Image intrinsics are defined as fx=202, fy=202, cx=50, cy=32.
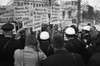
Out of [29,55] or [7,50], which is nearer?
[29,55]

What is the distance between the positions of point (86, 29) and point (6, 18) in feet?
11.2

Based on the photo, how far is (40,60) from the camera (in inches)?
163

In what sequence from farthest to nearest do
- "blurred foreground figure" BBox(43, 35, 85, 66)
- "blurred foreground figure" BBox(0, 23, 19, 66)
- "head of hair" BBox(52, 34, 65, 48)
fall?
1. "blurred foreground figure" BBox(0, 23, 19, 66)
2. "head of hair" BBox(52, 34, 65, 48)
3. "blurred foreground figure" BBox(43, 35, 85, 66)

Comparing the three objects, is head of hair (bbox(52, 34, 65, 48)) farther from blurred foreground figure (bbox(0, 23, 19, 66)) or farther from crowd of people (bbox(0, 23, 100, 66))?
blurred foreground figure (bbox(0, 23, 19, 66))

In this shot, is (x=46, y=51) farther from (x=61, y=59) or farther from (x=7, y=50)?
(x=61, y=59)

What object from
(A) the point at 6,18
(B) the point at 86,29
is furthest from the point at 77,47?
(A) the point at 6,18

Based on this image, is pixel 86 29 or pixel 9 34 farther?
pixel 86 29

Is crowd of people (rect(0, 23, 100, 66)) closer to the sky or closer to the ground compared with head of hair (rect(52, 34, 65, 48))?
closer to the ground

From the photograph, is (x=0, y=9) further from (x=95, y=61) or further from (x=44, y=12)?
(x=95, y=61)

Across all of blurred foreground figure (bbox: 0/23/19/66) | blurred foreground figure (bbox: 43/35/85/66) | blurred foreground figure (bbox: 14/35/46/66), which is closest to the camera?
blurred foreground figure (bbox: 43/35/85/66)

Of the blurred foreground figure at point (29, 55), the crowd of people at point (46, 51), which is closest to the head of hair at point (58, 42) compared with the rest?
the crowd of people at point (46, 51)

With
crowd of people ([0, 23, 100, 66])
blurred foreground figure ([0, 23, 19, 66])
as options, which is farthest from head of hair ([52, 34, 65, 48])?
blurred foreground figure ([0, 23, 19, 66])

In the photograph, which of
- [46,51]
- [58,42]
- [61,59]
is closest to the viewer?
[61,59]

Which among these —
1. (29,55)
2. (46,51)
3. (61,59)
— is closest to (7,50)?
(29,55)
